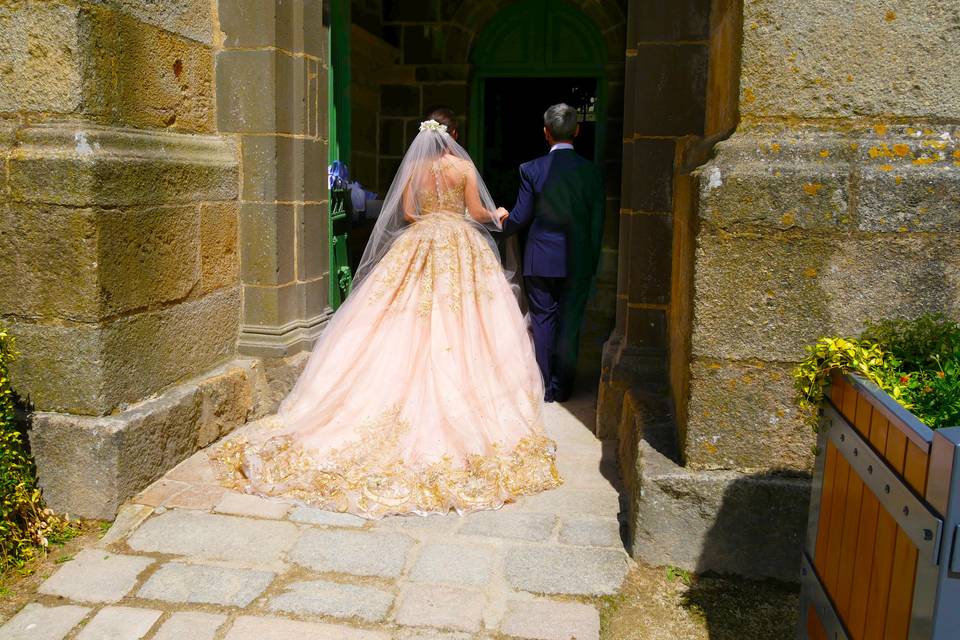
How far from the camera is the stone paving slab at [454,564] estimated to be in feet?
10.1

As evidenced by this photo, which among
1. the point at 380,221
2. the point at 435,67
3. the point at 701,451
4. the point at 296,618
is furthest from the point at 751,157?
the point at 435,67

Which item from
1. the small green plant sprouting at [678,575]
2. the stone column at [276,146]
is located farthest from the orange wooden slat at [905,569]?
the stone column at [276,146]

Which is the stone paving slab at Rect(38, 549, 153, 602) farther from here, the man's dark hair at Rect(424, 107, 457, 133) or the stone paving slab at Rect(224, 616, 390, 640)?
the man's dark hair at Rect(424, 107, 457, 133)

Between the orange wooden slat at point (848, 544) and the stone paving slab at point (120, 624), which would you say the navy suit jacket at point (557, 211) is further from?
the orange wooden slat at point (848, 544)

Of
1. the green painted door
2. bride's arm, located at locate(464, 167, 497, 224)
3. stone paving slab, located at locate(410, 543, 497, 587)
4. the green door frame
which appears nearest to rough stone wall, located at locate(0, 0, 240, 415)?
the green painted door

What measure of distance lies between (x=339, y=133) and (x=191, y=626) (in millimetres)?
3705

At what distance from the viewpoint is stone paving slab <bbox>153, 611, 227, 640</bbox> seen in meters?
2.70

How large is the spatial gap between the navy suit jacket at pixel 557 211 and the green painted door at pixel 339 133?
1118mm

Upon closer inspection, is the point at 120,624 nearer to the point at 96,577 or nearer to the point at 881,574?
the point at 96,577

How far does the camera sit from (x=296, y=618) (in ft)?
9.21

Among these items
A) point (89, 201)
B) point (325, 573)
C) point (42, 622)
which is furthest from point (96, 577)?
point (89, 201)

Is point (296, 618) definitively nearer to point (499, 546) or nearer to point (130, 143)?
point (499, 546)

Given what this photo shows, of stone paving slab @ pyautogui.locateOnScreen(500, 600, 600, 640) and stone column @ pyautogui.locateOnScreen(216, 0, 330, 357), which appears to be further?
stone column @ pyautogui.locateOnScreen(216, 0, 330, 357)

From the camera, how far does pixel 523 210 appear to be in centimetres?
554
